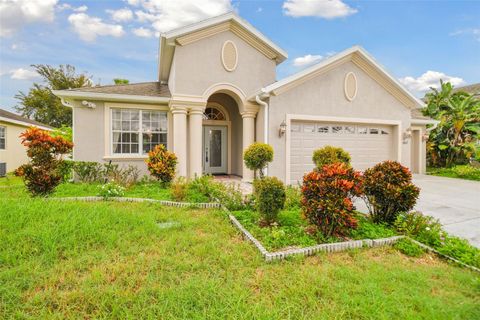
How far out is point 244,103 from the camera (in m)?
11.2

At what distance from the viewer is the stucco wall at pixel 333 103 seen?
10.1 meters

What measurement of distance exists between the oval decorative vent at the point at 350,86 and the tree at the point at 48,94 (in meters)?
30.7

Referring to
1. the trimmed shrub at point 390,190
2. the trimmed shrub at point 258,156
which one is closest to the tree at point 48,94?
the trimmed shrub at point 258,156

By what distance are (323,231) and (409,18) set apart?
40.9 ft

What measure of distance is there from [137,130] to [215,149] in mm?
4312

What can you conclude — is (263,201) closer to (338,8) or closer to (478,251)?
(478,251)

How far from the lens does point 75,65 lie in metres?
29.8

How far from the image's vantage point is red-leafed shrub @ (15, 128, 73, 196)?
7227 millimetres

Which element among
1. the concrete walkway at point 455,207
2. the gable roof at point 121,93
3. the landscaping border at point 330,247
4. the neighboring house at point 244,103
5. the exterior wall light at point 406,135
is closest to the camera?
the landscaping border at point 330,247

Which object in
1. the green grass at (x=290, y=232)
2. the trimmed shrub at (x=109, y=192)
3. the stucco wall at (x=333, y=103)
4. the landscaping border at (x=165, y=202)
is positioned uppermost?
the stucco wall at (x=333, y=103)

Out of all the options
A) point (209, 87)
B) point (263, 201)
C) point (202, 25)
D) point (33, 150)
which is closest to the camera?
point (263, 201)

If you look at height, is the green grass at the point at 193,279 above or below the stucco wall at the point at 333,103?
below

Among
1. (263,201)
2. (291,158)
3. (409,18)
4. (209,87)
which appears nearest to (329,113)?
(291,158)

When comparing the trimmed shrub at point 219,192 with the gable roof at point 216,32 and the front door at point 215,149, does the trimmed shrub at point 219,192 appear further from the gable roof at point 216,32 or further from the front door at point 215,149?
the gable roof at point 216,32
